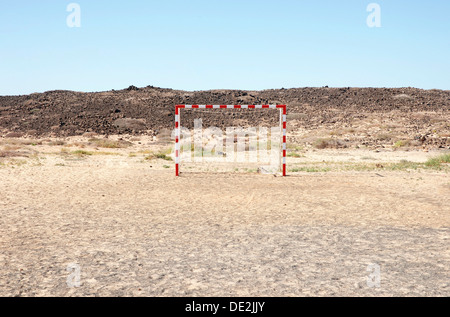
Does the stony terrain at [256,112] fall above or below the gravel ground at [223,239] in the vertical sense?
above

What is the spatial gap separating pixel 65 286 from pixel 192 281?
129 centimetres

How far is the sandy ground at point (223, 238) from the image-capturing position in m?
4.89

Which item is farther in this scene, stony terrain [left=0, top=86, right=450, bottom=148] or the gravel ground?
stony terrain [left=0, top=86, right=450, bottom=148]

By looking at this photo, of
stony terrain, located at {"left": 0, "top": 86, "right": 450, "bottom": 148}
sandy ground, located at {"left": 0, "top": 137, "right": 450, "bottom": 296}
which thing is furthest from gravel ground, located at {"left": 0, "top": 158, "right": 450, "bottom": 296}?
stony terrain, located at {"left": 0, "top": 86, "right": 450, "bottom": 148}

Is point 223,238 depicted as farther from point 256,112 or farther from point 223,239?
point 256,112

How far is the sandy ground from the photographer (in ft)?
16.0

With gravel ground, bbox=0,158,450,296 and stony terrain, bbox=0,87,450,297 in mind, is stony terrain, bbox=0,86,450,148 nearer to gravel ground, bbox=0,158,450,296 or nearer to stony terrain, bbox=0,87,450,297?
stony terrain, bbox=0,87,450,297

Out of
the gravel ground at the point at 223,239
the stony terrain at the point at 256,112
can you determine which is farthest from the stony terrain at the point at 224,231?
the stony terrain at the point at 256,112

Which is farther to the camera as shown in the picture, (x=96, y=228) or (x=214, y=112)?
(x=214, y=112)

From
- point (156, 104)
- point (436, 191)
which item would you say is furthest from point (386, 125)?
point (436, 191)

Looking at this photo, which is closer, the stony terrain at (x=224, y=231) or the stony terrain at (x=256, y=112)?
the stony terrain at (x=224, y=231)

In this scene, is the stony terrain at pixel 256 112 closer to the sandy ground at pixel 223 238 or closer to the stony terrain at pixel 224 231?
the stony terrain at pixel 224 231

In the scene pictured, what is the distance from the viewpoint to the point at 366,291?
469 centimetres
